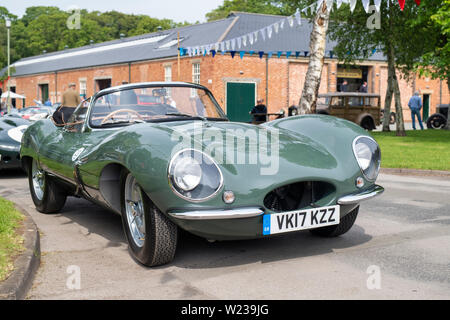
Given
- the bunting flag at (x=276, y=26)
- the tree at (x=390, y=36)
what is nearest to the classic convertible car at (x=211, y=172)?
the bunting flag at (x=276, y=26)

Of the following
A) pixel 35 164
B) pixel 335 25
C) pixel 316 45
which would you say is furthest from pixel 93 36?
pixel 35 164

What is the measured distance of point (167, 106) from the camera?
17.0 ft

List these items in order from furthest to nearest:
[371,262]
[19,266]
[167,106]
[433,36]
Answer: [433,36], [167,106], [371,262], [19,266]

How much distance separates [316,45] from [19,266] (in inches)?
494

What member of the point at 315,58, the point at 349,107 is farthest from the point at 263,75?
the point at 315,58

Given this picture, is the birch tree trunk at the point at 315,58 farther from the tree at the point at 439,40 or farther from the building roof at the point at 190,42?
the building roof at the point at 190,42

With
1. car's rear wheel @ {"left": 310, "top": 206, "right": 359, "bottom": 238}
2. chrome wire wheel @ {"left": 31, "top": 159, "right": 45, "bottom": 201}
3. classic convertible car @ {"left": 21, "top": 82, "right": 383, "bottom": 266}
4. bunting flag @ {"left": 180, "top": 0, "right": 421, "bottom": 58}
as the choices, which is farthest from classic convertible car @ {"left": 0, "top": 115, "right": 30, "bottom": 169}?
bunting flag @ {"left": 180, "top": 0, "right": 421, "bottom": 58}

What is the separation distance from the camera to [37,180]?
634 centimetres

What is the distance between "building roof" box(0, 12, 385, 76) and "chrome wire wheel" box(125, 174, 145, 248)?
2338 cm

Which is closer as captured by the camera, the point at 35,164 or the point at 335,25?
the point at 35,164

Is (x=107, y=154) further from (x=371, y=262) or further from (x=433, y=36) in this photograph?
(x=433, y=36)

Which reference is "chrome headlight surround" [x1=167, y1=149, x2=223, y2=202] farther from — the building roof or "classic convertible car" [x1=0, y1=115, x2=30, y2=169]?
the building roof
